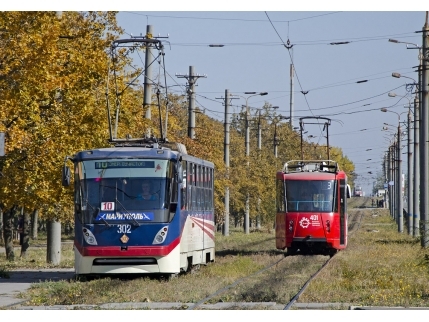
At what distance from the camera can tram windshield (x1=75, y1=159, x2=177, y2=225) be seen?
72.5 feet

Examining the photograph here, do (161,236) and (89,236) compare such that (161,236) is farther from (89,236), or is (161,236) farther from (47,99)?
(47,99)

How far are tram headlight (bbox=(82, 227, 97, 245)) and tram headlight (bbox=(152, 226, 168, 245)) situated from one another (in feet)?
4.38

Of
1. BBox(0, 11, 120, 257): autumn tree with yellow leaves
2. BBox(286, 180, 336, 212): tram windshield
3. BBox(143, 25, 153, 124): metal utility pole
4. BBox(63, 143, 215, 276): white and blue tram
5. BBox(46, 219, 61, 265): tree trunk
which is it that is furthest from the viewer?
BBox(143, 25, 153, 124): metal utility pole

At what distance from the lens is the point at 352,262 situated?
30.2 meters

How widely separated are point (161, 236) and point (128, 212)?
909mm

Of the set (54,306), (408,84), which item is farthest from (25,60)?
(408,84)

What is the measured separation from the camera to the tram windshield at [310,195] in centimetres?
3362

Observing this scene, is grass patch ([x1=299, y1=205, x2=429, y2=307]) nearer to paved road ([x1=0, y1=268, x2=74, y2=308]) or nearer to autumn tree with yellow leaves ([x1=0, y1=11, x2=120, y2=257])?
paved road ([x1=0, y1=268, x2=74, y2=308])

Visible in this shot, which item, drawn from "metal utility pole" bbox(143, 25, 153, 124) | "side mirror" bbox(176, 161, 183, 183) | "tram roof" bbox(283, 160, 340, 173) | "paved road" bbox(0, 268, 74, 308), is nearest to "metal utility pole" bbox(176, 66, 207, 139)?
"metal utility pole" bbox(143, 25, 153, 124)

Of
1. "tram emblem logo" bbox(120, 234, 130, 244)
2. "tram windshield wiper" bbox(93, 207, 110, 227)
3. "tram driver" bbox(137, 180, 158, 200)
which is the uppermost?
"tram driver" bbox(137, 180, 158, 200)

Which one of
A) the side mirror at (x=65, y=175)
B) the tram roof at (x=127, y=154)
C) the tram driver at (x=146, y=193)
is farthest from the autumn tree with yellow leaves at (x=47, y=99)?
the tram driver at (x=146, y=193)

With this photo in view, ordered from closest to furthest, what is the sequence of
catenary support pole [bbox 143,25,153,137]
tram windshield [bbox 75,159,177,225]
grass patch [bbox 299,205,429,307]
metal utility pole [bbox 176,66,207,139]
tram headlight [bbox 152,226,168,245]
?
grass patch [bbox 299,205,429,307]
tram headlight [bbox 152,226,168,245]
tram windshield [bbox 75,159,177,225]
catenary support pole [bbox 143,25,153,137]
metal utility pole [bbox 176,66,207,139]

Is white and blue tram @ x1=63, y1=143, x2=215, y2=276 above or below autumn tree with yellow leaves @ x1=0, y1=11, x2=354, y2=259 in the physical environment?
below

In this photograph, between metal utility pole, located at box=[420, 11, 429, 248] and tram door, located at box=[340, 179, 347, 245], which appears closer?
tram door, located at box=[340, 179, 347, 245]
